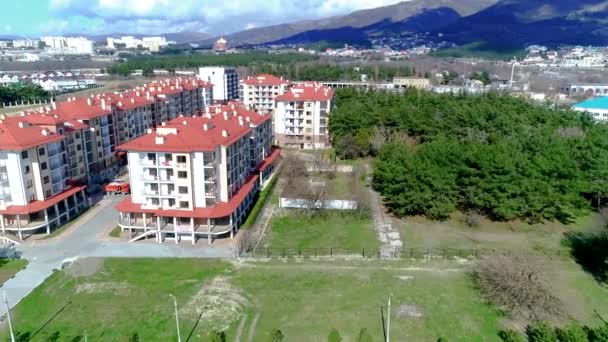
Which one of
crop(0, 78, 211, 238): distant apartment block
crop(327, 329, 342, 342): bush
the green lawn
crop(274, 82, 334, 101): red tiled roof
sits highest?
crop(274, 82, 334, 101): red tiled roof

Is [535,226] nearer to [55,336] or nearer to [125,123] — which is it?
[55,336]

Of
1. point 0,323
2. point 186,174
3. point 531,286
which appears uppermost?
point 186,174

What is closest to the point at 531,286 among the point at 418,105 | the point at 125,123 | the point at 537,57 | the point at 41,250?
the point at 41,250

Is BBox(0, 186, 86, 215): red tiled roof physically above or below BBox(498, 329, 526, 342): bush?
above

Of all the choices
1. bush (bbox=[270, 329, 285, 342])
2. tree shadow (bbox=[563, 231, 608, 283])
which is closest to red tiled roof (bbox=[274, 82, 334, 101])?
tree shadow (bbox=[563, 231, 608, 283])

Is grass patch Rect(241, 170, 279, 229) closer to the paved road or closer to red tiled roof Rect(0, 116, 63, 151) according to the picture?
the paved road

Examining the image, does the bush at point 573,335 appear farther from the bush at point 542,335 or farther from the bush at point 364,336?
the bush at point 364,336

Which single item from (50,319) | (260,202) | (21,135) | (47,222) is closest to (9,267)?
(47,222)

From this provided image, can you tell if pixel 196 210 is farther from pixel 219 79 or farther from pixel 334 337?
pixel 219 79
